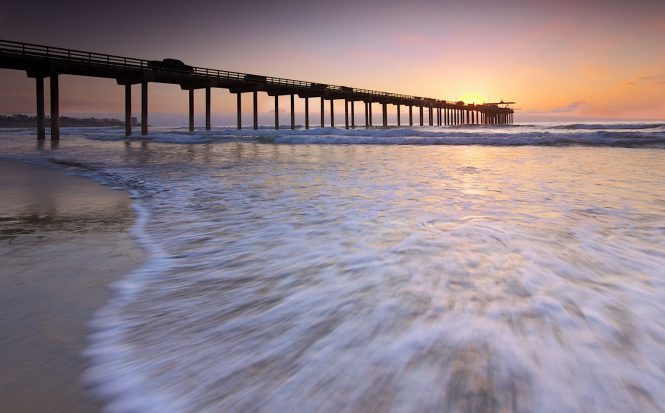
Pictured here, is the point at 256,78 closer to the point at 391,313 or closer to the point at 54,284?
the point at 54,284

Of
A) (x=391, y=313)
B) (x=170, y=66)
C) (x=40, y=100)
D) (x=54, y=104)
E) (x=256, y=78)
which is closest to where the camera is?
(x=391, y=313)

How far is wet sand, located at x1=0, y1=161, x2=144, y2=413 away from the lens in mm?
1285

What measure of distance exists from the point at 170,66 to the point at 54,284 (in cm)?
2717

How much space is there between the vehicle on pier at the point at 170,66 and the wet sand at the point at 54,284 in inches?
888

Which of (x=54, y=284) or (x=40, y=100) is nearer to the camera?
(x=54, y=284)

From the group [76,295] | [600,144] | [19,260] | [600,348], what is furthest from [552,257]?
[600,144]

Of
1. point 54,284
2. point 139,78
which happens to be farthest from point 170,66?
point 54,284

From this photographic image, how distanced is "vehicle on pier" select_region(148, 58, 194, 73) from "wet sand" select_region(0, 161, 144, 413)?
74.0 feet

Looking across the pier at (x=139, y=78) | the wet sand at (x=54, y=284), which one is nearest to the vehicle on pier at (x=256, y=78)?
the pier at (x=139, y=78)

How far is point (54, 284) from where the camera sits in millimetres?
2182

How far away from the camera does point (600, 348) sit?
1476 millimetres

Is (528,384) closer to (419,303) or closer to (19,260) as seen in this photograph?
(419,303)

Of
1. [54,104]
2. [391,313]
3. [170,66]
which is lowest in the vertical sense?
[391,313]

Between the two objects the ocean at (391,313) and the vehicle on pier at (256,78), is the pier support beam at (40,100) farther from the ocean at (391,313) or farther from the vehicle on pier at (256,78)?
the ocean at (391,313)
